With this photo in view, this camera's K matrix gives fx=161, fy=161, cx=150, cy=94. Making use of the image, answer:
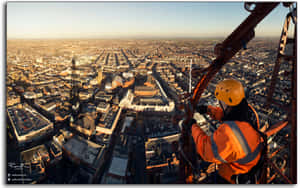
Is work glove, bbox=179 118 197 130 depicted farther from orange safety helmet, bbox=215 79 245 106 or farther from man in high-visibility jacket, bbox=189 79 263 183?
orange safety helmet, bbox=215 79 245 106

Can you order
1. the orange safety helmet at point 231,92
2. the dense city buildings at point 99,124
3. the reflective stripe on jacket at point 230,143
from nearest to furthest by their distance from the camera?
the reflective stripe on jacket at point 230,143
the orange safety helmet at point 231,92
the dense city buildings at point 99,124

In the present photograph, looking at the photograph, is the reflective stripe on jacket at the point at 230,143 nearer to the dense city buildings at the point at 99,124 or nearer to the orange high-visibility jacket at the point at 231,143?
the orange high-visibility jacket at the point at 231,143

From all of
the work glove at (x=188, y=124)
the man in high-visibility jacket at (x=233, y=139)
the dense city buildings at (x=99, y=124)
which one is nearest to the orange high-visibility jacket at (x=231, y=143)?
the man in high-visibility jacket at (x=233, y=139)

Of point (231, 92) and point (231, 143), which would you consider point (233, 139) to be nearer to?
point (231, 143)

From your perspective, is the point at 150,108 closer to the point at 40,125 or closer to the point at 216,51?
the point at 40,125

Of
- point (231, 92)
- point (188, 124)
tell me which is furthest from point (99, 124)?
point (231, 92)

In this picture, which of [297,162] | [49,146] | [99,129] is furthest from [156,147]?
[297,162]

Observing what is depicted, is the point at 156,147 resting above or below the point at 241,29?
below

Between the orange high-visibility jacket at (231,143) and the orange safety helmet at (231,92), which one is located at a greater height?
the orange safety helmet at (231,92)
